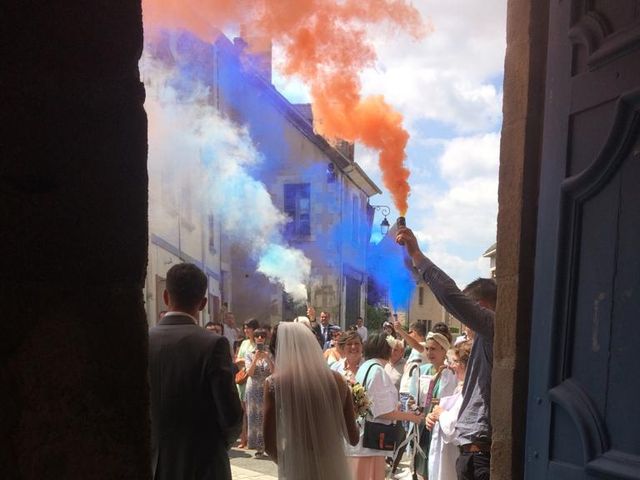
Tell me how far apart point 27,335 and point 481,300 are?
2.91m

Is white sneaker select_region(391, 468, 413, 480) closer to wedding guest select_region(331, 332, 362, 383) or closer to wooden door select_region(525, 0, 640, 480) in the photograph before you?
wedding guest select_region(331, 332, 362, 383)

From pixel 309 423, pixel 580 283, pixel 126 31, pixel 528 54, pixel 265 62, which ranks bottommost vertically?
pixel 309 423

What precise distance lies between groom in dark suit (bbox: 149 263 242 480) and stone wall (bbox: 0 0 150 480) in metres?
1.71

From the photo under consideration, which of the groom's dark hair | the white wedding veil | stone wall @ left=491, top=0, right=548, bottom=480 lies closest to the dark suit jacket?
the groom's dark hair

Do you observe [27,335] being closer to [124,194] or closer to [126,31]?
[124,194]

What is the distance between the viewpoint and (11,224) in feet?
4.32

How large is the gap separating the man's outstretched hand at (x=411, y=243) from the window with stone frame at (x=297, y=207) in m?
20.9

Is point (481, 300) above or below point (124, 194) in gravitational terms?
below

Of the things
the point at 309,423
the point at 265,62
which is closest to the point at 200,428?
the point at 309,423

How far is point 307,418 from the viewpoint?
3746mm

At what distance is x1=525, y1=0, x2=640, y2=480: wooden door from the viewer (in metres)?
1.89

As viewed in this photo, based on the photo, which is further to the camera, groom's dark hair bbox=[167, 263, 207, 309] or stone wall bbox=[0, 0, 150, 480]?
groom's dark hair bbox=[167, 263, 207, 309]

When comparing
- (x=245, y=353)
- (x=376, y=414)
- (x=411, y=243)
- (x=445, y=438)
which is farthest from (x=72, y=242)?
(x=245, y=353)

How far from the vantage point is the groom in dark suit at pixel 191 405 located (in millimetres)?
3088
